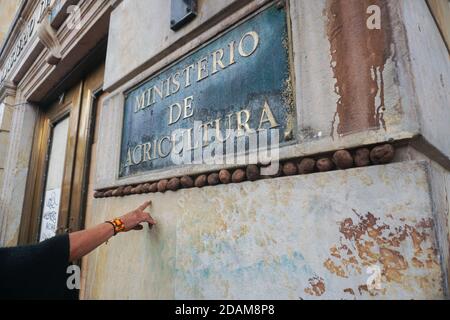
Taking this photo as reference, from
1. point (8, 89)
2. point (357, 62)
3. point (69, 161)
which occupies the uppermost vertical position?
point (8, 89)

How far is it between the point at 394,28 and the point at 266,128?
42 cm

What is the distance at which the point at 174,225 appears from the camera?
49.4 inches

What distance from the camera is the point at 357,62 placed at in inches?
30.7

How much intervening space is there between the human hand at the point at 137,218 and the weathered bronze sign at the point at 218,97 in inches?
8.1

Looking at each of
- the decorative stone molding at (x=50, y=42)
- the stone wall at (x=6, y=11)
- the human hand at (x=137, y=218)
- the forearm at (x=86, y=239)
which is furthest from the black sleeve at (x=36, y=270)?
the stone wall at (x=6, y=11)

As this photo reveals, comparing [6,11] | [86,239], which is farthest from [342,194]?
[6,11]

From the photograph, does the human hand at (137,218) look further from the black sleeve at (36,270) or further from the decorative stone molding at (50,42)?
the decorative stone molding at (50,42)

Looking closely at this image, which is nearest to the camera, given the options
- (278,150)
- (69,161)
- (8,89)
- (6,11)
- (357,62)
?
(357,62)

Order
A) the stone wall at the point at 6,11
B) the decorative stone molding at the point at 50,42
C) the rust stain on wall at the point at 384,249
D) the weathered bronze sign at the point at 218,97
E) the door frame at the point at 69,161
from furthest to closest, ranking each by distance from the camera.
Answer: the stone wall at the point at 6,11
the decorative stone molding at the point at 50,42
the door frame at the point at 69,161
the weathered bronze sign at the point at 218,97
the rust stain on wall at the point at 384,249

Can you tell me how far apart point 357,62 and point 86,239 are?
1059mm

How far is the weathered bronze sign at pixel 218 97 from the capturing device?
97cm

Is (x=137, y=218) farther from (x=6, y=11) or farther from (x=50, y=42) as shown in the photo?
(x=6, y=11)

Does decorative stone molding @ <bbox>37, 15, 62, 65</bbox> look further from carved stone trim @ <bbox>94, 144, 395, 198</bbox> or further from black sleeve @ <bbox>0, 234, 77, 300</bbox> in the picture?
black sleeve @ <bbox>0, 234, 77, 300</bbox>
